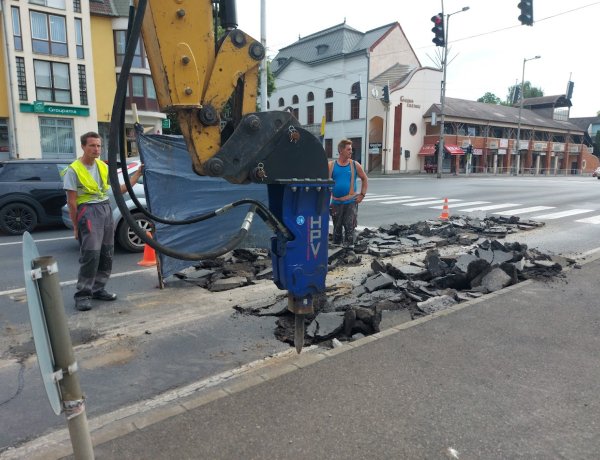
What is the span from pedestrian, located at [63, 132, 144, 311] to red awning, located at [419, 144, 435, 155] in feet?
153

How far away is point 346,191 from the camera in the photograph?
8.20m

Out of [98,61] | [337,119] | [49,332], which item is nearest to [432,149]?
[337,119]

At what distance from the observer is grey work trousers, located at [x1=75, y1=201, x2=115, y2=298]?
537 cm

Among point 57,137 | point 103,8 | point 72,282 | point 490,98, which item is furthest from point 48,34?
point 490,98

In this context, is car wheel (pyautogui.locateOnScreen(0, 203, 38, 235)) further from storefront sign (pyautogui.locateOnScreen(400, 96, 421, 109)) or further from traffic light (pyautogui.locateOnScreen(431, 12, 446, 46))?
storefront sign (pyautogui.locateOnScreen(400, 96, 421, 109))

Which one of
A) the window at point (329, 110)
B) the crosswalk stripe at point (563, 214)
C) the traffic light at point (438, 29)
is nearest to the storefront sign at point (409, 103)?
the window at point (329, 110)

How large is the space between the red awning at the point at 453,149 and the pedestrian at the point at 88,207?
4760 centimetres

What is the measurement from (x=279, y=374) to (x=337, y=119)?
51.0 m

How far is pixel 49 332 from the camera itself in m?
1.97

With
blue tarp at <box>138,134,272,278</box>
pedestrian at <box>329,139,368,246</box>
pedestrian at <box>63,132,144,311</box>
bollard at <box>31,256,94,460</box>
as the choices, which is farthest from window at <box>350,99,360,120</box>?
Answer: bollard at <box>31,256,94,460</box>

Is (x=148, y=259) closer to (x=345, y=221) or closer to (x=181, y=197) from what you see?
(x=181, y=197)

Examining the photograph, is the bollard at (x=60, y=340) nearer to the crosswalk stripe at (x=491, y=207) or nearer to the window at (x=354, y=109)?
the crosswalk stripe at (x=491, y=207)

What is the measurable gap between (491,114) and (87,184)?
59081 millimetres

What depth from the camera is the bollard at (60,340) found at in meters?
1.95
